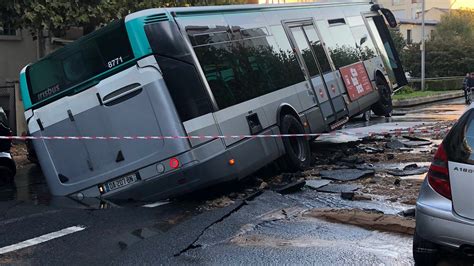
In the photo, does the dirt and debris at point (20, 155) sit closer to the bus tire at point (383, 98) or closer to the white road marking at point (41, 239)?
the white road marking at point (41, 239)

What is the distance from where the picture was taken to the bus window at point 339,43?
40.7 ft

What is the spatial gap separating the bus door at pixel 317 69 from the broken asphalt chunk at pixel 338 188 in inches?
108

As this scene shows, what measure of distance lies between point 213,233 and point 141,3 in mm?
10272

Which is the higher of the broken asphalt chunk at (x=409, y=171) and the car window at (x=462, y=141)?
the car window at (x=462, y=141)

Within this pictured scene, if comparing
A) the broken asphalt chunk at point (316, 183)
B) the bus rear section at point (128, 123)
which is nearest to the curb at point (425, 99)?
the broken asphalt chunk at point (316, 183)

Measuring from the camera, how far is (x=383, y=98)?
587 inches

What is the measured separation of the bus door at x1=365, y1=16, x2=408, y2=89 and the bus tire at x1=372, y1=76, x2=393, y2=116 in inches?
26.8

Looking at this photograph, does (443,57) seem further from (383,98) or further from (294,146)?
(294,146)

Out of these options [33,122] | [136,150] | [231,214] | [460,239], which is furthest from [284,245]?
[33,122]

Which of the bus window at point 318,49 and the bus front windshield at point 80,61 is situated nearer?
the bus front windshield at point 80,61

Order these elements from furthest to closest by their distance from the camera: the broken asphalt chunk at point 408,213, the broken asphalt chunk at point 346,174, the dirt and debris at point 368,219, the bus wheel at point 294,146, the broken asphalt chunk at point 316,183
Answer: the bus wheel at point 294,146, the broken asphalt chunk at point 346,174, the broken asphalt chunk at point 316,183, the broken asphalt chunk at point 408,213, the dirt and debris at point 368,219

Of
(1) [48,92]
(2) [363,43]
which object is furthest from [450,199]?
(2) [363,43]

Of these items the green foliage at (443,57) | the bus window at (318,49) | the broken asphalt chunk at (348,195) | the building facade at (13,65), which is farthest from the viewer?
the green foliage at (443,57)

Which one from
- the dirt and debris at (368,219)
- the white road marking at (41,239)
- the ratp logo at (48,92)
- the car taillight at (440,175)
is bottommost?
the dirt and debris at (368,219)
